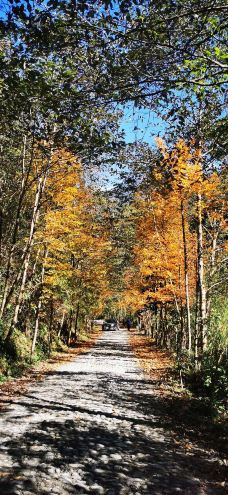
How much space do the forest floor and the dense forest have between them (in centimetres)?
187

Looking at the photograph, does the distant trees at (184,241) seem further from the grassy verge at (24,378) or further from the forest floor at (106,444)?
the grassy verge at (24,378)

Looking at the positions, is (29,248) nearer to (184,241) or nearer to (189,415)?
(184,241)

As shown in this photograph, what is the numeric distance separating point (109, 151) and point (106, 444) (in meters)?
5.33

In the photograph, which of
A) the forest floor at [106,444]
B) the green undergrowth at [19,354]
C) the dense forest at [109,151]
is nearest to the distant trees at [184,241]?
the dense forest at [109,151]

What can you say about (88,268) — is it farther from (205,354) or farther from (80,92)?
(80,92)

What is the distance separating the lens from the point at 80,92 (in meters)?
6.26

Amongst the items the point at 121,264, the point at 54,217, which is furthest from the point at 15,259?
the point at 121,264

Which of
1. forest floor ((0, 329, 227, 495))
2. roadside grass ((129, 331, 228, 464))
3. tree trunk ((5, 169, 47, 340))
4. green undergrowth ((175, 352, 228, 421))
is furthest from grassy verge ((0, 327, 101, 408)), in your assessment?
green undergrowth ((175, 352, 228, 421))

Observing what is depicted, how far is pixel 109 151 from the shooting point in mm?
7969

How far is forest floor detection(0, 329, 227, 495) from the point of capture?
5551mm

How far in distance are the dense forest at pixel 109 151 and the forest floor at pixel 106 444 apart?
1.87 meters

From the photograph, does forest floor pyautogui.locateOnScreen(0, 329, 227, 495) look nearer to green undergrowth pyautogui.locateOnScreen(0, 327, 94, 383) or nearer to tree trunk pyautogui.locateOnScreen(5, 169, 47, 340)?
green undergrowth pyautogui.locateOnScreen(0, 327, 94, 383)

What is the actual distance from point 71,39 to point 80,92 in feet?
2.40

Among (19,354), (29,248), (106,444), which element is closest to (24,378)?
(19,354)
